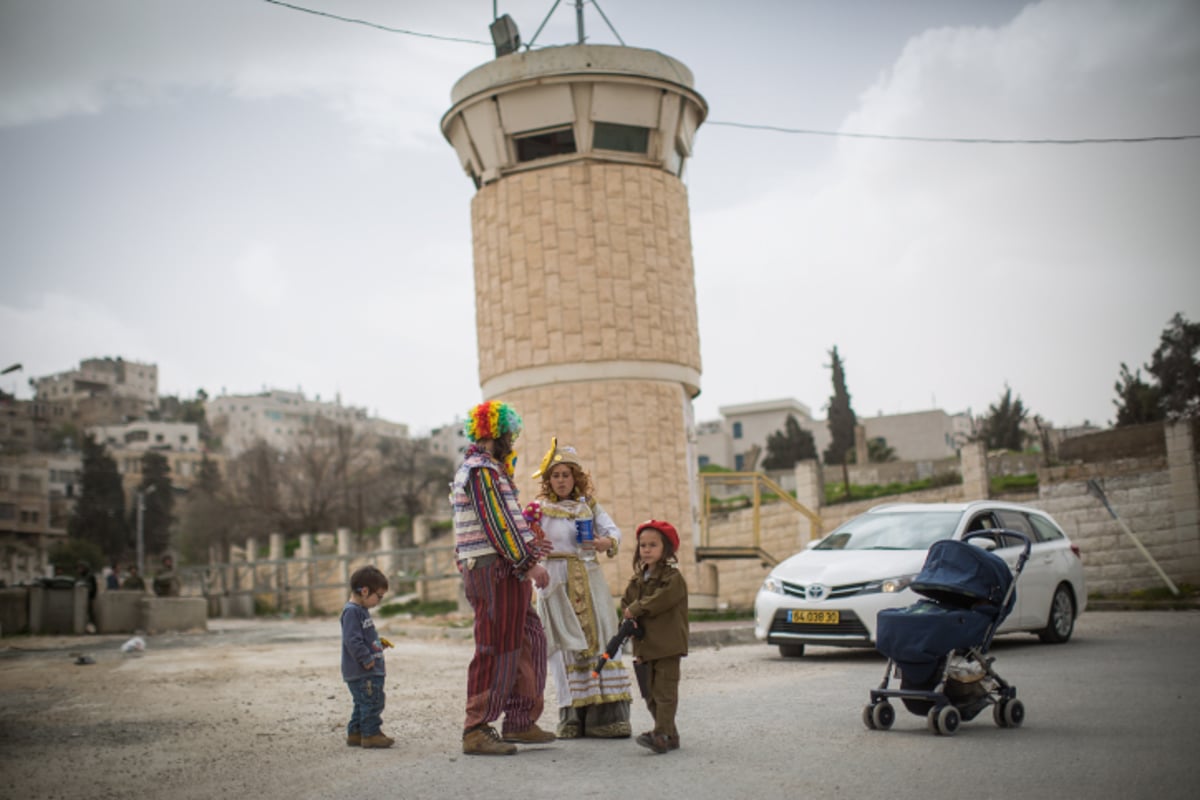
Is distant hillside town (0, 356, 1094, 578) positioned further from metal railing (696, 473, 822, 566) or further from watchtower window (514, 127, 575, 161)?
watchtower window (514, 127, 575, 161)

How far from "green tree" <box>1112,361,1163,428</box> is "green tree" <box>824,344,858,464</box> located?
38.6 ft

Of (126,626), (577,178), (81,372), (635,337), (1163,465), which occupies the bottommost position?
(126,626)

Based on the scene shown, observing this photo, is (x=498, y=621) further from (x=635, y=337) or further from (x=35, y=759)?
(x=635, y=337)

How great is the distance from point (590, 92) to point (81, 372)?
112540 mm

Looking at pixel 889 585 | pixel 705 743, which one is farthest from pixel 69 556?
pixel 705 743

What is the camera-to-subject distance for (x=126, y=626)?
21.6m

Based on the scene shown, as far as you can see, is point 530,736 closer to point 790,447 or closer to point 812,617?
point 812,617

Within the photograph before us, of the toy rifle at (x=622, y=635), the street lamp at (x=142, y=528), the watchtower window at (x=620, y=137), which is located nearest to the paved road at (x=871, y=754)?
the toy rifle at (x=622, y=635)

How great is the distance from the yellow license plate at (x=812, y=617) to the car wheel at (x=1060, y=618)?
9.35 feet

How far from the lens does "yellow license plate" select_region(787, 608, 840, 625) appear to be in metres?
11.0

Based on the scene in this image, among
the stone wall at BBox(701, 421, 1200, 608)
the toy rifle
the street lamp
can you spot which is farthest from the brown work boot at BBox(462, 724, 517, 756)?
the street lamp

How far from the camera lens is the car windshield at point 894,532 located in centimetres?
1166

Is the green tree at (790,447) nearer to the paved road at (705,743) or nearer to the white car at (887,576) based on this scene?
the white car at (887,576)

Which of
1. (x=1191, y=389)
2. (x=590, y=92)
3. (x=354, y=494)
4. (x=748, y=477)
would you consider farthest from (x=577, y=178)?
(x=354, y=494)
